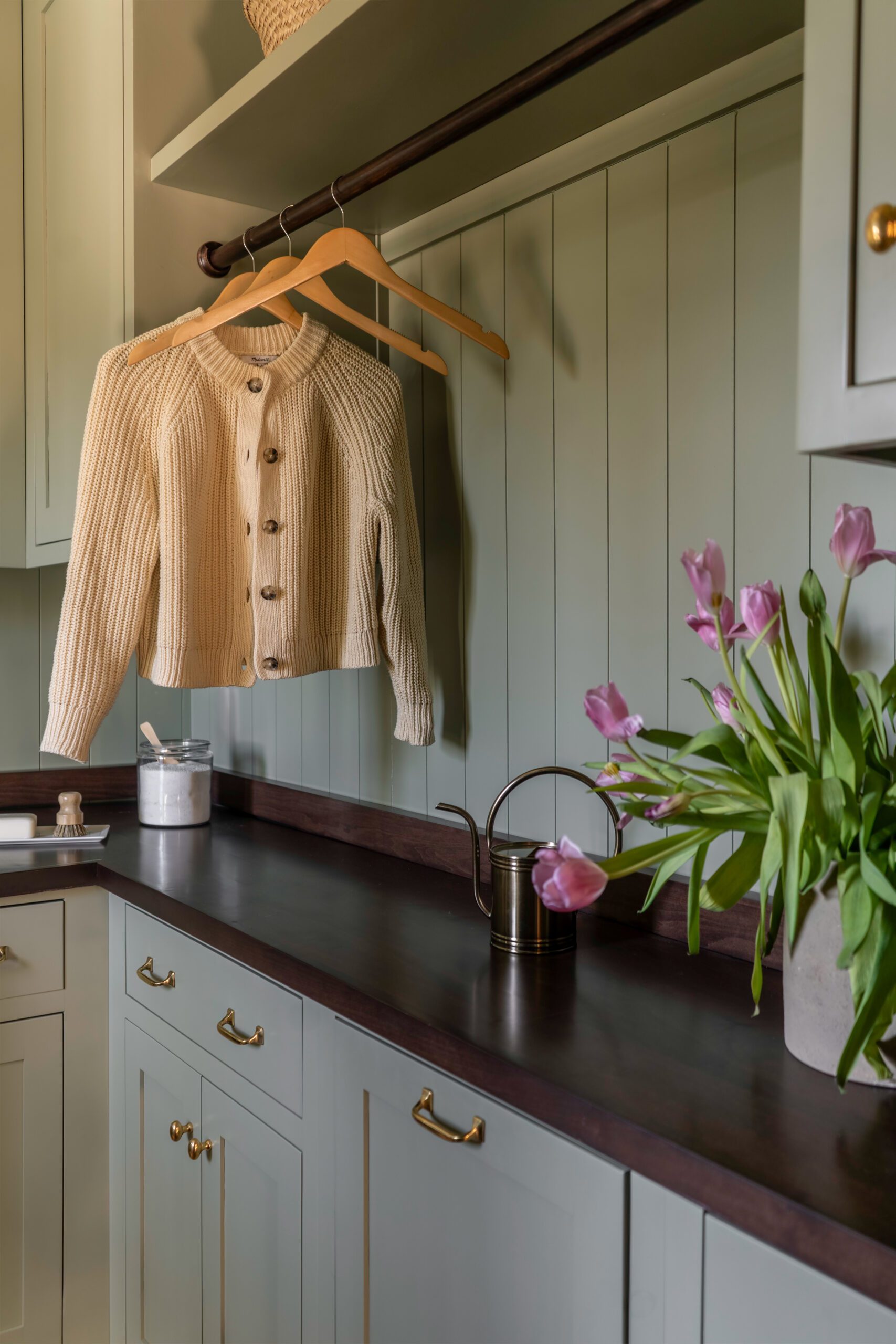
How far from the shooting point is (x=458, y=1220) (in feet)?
3.19

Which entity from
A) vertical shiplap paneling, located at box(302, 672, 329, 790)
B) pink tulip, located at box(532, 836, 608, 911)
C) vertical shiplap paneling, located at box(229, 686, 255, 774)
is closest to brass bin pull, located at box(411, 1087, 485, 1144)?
pink tulip, located at box(532, 836, 608, 911)

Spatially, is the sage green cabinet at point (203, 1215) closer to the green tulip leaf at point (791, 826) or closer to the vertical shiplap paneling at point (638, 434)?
the vertical shiplap paneling at point (638, 434)

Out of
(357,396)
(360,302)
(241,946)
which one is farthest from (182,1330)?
(360,302)

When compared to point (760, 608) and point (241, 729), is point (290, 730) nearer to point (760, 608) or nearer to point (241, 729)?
point (241, 729)

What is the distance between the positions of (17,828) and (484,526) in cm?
105

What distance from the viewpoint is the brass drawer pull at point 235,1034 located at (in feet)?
4.25

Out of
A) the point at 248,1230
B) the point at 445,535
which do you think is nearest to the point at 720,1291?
the point at 248,1230

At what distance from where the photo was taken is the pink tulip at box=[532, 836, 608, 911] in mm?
760

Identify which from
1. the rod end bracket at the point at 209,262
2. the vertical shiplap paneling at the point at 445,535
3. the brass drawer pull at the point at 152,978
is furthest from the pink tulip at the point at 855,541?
Answer: the rod end bracket at the point at 209,262

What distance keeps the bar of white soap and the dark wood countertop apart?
225 mm

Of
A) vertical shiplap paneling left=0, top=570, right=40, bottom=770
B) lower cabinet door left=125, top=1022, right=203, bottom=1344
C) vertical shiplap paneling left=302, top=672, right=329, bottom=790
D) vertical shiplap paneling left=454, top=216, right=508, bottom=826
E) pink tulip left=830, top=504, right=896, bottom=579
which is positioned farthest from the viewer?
vertical shiplap paneling left=0, top=570, right=40, bottom=770

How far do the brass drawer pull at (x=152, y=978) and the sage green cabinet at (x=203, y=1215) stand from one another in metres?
0.09

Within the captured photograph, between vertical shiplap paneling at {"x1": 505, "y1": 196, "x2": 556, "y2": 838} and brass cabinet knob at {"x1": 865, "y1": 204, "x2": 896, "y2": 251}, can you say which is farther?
vertical shiplap paneling at {"x1": 505, "y1": 196, "x2": 556, "y2": 838}

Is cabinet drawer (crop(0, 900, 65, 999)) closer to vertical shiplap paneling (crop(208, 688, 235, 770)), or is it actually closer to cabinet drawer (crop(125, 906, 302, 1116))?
cabinet drawer (crop(125, 906, 302, 1116))
